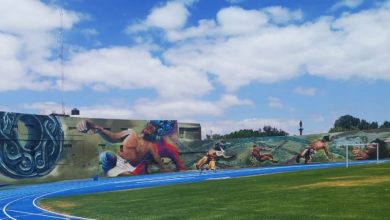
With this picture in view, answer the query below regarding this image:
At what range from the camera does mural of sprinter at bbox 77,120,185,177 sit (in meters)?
63.0

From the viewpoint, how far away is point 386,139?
200 feet

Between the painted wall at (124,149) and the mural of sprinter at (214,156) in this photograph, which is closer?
the painted wall at (124,149)

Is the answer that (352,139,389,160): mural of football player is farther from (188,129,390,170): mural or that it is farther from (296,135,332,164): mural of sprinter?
(296,135,332,164): mural of sprinter

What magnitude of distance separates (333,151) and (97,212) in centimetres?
4770

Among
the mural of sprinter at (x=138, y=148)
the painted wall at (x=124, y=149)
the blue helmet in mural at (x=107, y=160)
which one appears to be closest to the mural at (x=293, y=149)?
the painted wall at (x=124, y=149)

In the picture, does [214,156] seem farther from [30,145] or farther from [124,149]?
[30,145]

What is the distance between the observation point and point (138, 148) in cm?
6662

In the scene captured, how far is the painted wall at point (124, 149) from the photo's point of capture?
53.2 m

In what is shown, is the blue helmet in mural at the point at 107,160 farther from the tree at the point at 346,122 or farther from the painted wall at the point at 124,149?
the tree at the point at 346,122

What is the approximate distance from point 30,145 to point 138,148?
16.3 meters

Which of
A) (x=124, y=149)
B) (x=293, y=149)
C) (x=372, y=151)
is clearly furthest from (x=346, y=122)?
(x=124, y=149)

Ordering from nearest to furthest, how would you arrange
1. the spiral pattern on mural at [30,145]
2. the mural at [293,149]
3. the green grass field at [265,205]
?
the green grass field at [265,205] < the spiral pattern on mural at [30,145] < the mural at [293,149]

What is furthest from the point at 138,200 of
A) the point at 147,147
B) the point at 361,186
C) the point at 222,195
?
the point at 147,147

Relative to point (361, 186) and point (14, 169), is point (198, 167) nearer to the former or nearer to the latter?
point (14, 169)
